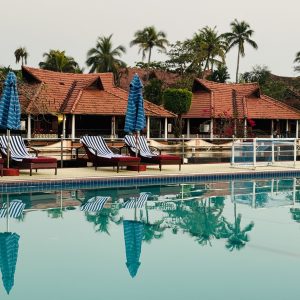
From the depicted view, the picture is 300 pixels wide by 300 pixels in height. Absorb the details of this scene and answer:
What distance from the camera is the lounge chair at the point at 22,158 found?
13.0 meters

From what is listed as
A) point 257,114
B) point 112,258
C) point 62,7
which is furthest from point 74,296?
point 257,114

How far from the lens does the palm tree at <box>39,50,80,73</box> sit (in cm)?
5144

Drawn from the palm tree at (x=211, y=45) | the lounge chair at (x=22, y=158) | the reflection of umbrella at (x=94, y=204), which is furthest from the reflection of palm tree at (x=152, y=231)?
the palm tree at (x=211, y=45)

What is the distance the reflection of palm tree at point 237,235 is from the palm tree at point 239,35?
4784 cm

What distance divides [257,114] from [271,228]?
102ft

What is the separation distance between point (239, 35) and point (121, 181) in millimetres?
44966

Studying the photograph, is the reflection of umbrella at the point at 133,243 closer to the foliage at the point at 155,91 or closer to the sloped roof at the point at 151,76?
the foliage at the point at 155,91

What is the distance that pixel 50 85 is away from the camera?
3422 centimetres

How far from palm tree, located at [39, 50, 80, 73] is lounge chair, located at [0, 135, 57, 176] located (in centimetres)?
3835

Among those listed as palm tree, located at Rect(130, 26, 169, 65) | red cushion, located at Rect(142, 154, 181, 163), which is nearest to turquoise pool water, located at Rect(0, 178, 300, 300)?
red cushion, located at Rect(142, 154, 181, 163)

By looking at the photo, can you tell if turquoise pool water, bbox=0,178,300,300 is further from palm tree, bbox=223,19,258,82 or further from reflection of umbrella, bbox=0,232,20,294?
palm tree, bbox=223,19,258,82

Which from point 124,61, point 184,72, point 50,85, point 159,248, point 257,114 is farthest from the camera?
point 124,61

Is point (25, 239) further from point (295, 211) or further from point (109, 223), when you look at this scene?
point (295, 211)

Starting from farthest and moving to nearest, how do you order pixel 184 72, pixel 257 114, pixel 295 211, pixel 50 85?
pixel 184 72 < pixel 257 114 < pixel 50 85 < pixel 295 211
